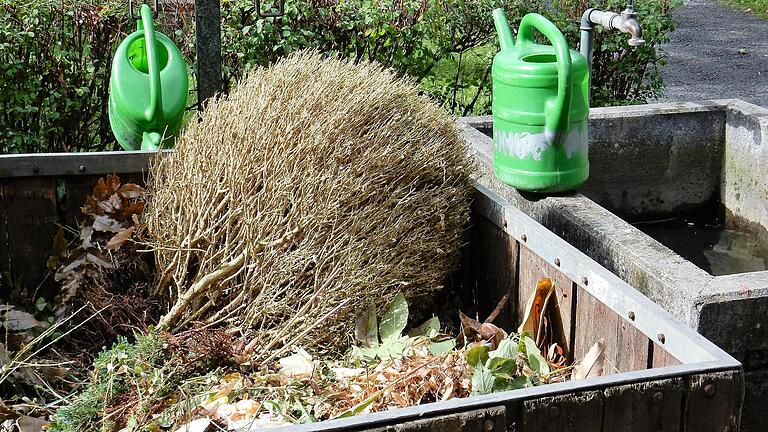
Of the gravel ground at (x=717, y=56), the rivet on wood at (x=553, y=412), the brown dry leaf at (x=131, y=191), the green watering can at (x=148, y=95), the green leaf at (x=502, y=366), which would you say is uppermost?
the green watering can at (x=148, y=95)

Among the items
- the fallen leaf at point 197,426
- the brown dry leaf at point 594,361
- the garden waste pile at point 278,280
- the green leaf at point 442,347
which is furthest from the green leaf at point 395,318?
the fallen leaf at point 197,426

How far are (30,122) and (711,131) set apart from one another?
12.4 ft

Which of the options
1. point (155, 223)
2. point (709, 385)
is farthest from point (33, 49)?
point (709, 385)

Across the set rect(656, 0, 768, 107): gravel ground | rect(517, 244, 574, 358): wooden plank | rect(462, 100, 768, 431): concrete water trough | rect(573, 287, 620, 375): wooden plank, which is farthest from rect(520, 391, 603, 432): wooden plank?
rect(656, 0, 768, 107): gravel ground

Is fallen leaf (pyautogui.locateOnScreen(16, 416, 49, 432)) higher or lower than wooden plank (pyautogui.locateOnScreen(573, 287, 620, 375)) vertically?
lower

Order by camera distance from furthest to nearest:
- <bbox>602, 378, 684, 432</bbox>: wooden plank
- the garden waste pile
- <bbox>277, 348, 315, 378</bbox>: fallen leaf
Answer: <bbox>277, 348, 315, 378</bbox>: fallen leaf → the garden waste pile → <bbox>602, 378, 684, 432</bbox>: wooden plank

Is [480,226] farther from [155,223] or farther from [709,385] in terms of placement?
[709,385]

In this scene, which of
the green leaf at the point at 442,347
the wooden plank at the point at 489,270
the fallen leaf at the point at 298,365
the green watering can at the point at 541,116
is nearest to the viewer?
the fallen leaf at the point at 298,365

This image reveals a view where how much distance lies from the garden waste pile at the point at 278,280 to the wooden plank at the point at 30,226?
10 cm

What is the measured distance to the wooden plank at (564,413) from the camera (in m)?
2.04

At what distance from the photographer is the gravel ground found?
31.8 ft

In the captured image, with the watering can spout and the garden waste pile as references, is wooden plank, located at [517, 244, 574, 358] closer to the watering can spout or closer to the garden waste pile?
the garden waste pile

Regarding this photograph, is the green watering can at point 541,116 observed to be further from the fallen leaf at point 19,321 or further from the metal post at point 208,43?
the fallen leaf at point 19,321

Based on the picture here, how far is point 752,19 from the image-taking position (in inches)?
558
